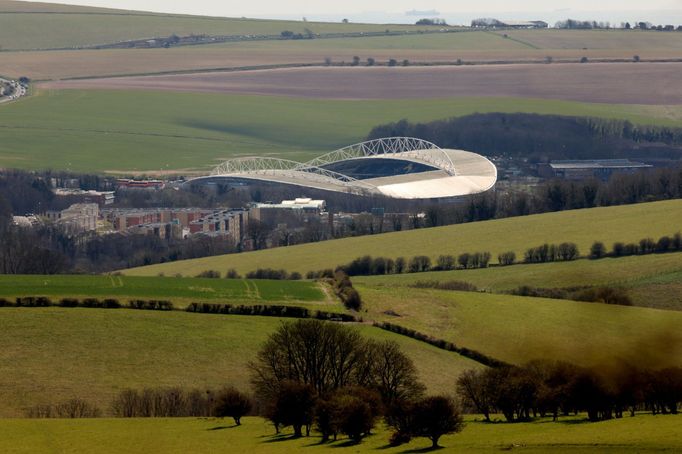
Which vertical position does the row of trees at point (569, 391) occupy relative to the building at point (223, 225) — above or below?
above

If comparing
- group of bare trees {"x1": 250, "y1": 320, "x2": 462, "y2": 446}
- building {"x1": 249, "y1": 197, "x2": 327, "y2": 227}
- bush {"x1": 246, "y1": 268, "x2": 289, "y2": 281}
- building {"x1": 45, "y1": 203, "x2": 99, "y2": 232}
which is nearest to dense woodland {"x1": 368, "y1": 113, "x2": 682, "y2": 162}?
building {"x1": 249, "y1": 197, "x2": 327, "y2": 227}

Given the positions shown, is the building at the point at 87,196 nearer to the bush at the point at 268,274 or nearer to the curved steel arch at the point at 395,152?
the curved steel arch at the point at 395,152

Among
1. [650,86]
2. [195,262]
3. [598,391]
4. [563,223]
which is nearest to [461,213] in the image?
[563,223]

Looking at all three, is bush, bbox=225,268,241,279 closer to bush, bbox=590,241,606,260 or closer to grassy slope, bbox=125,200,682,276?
grassy slope, bbox=125,200,682,276

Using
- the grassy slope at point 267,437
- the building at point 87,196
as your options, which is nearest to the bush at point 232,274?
the grassy slope at point 267,437

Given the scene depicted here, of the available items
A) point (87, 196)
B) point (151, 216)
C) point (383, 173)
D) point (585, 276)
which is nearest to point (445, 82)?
point (383, 173)
